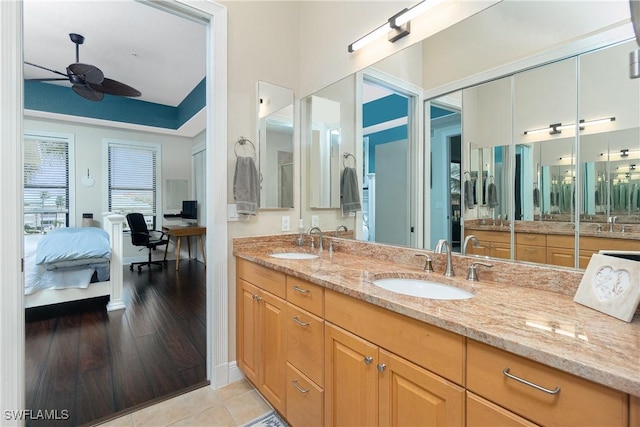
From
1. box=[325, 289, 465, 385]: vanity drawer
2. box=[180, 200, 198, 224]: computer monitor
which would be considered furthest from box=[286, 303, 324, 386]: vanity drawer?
box=[180, 200, 198, 224]: computer monitor

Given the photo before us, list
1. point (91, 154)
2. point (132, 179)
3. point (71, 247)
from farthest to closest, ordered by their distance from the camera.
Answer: point (132, 179), point (91, 154), point (71, 247)

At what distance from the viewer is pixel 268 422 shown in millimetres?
1636

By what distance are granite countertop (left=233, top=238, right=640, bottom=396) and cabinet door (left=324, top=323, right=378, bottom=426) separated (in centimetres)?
20

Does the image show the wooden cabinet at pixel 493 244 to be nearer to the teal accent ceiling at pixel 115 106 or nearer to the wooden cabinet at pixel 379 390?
the wooden cabinet at pixel 379 390

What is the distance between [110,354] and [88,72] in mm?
2689

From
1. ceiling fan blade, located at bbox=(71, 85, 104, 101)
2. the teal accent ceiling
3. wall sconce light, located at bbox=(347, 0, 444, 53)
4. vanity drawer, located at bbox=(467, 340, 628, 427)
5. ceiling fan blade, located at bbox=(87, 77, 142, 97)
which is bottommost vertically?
vanity drawer, located at bbox=(467, 340, 628, 427)

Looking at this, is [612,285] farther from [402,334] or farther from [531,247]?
[402,334]

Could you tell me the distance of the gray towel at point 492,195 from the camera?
1.32 metres

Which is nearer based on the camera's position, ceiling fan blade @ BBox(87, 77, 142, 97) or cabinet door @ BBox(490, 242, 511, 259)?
cabinet door @ BBox(490, 242, 511, 259)

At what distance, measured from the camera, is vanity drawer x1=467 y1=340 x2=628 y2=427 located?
1.94ft

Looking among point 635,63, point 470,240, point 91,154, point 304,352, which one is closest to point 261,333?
point 304,352

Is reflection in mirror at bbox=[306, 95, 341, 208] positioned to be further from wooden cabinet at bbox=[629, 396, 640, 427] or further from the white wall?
the white wall

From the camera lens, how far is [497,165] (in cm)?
131

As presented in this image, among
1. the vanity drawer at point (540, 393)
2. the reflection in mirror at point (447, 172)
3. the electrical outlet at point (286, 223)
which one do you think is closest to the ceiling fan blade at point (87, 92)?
the electrical outlet at point (286, 223)
